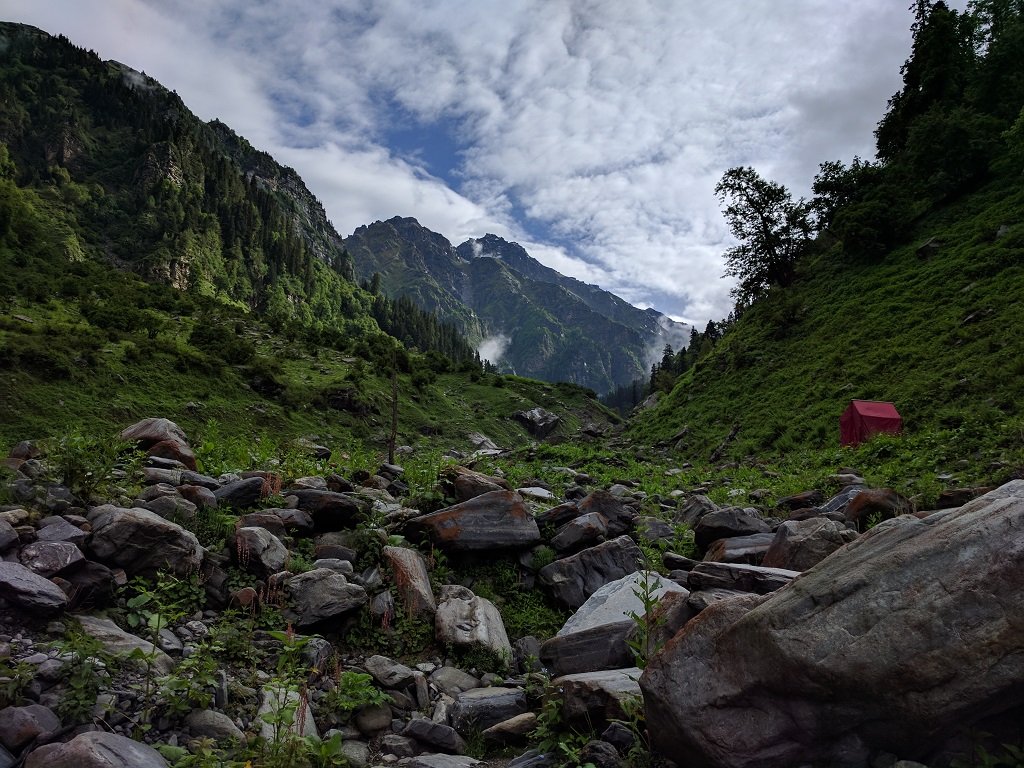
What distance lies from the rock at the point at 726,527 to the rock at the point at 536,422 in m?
44.7

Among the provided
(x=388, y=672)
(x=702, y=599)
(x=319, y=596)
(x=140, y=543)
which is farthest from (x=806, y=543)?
(x=140, y=543)

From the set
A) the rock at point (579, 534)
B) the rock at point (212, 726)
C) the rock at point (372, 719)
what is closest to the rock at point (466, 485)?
the rock at point (579, 534)

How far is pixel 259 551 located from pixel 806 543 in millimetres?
7778

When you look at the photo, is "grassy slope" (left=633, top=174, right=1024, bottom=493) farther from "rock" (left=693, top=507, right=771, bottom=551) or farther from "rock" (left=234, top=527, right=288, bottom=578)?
"rock" (left=234, top=527, right=288, bottom=578)

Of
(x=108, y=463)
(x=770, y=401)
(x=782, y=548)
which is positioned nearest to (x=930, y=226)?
(x=770, y=401)

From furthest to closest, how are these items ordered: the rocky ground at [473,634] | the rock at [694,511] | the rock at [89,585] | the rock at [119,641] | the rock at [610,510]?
1. the rock at [694,511]
2. the rock at [610,510]
3. the rock at [89,585]
4. the rock at [119,641]
5. the rocky ground at [473,634]

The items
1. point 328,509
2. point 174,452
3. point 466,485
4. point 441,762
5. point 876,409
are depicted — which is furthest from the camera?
point 876,409

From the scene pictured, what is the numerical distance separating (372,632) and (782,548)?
5990 mm

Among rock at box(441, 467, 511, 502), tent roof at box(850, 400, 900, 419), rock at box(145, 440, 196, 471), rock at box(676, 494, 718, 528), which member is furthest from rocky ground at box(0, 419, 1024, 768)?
tent roof at box(850, 400, 900, 419)

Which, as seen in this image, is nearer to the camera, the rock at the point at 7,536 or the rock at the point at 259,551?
the rock at the point at 7,536

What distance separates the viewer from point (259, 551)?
730 cm

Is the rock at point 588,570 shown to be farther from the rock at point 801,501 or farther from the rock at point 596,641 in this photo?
the rock at point 801,501

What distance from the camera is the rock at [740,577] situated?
6.44 meters

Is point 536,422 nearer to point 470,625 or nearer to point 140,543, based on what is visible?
point 470,625
